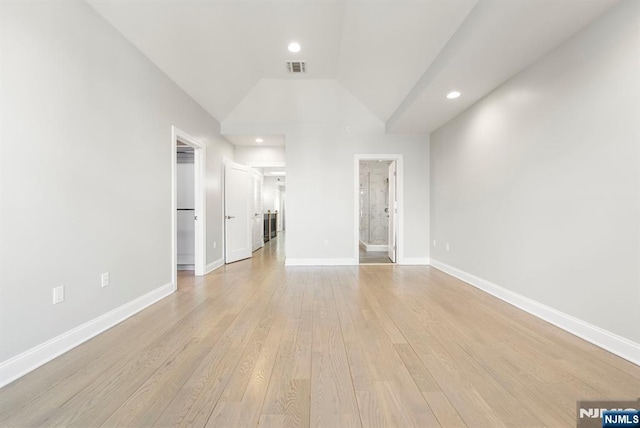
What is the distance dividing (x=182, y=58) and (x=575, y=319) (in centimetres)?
462

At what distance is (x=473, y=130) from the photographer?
12.2ft

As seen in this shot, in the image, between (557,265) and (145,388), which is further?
(557,265)

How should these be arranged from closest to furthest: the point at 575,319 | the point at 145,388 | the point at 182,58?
the point at 145,388
the point at 575,319
the point at 182,58

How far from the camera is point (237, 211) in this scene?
5.51 m

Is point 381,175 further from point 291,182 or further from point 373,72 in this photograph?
point 373,72

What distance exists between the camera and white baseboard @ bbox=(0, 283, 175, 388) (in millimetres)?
1584

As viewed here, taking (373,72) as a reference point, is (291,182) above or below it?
below

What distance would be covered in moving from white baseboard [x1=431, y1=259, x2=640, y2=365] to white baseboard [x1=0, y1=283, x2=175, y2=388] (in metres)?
3.80

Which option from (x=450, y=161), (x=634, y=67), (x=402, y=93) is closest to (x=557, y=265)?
(x=634, y=67)

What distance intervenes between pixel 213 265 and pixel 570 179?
475cm

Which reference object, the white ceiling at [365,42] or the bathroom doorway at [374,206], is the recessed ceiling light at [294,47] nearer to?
the white ceiling at [365,42]

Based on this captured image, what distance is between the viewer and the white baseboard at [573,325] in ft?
5.94

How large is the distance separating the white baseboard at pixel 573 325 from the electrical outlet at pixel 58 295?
385cm

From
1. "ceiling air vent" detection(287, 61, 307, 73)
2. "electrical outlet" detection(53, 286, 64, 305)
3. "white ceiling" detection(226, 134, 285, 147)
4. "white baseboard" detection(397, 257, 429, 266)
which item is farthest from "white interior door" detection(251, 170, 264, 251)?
"electrical outlet" detection(53, 286, 64, 305)
